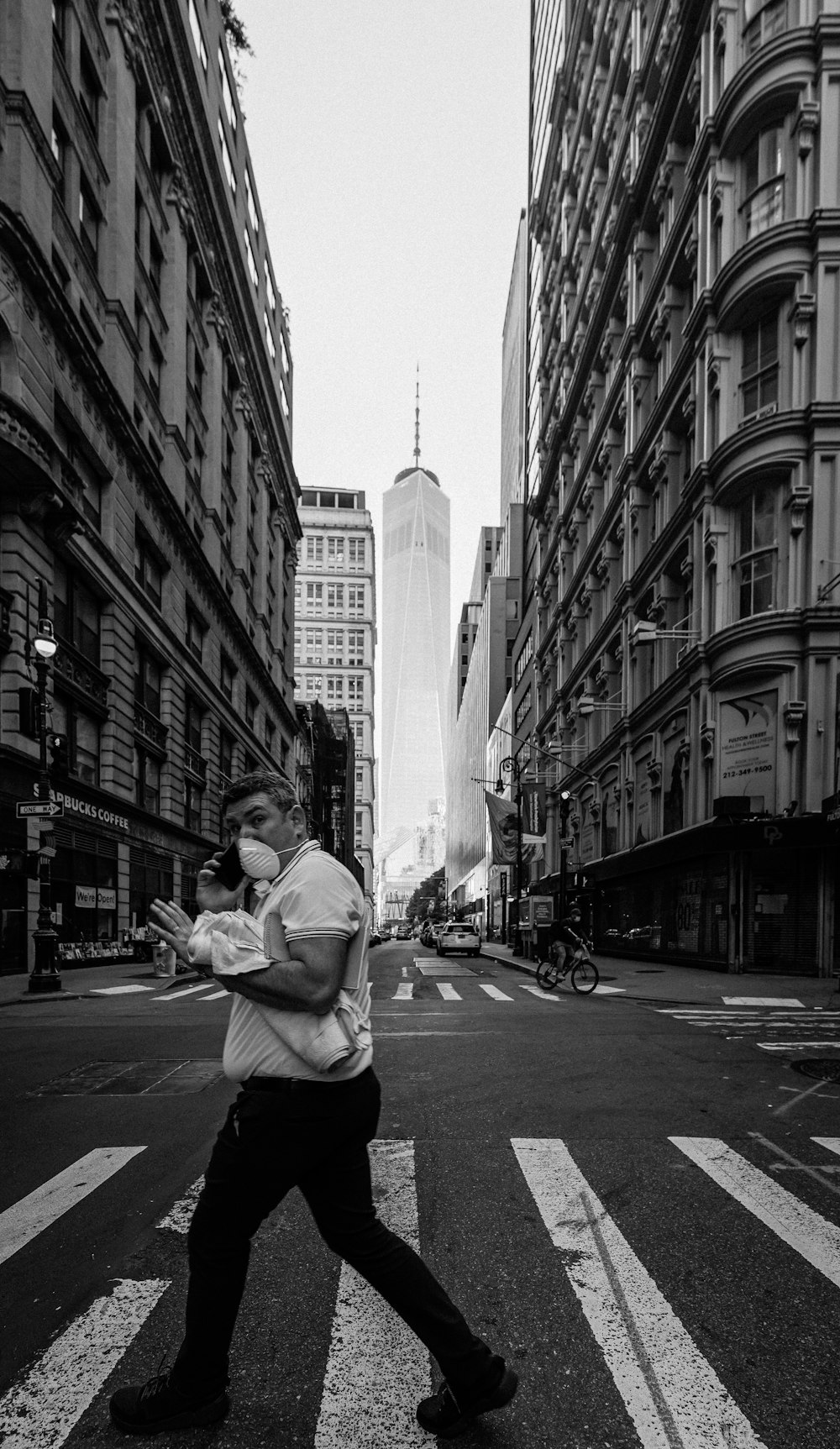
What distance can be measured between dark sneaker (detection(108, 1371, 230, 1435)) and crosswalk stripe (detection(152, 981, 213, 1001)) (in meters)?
16.2

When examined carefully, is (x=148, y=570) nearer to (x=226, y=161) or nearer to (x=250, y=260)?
(x=226, y=161)

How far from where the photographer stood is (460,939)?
4131cm

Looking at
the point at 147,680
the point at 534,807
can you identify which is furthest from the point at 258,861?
the point at 534,807

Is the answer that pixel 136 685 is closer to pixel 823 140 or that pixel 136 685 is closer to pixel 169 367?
pixel 169 367

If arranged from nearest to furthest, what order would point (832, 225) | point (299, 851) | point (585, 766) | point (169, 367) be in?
point (299, 851) → point (832, 225) → point (169, 367) → point (585, 766)

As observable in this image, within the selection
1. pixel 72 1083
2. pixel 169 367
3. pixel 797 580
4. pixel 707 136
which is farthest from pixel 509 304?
pixel 72 1083

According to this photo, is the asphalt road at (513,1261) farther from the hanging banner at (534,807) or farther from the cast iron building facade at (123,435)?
the hanging banner at (534,807)

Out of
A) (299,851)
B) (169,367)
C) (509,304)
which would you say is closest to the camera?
(299,851)

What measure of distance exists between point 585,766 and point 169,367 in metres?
25.9

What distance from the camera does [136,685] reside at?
35281 mm

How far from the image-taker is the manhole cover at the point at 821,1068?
893 centimetres

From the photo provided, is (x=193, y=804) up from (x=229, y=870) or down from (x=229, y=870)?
down

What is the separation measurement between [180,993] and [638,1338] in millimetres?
18036

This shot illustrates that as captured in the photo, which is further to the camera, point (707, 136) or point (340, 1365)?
point (707, 136)
